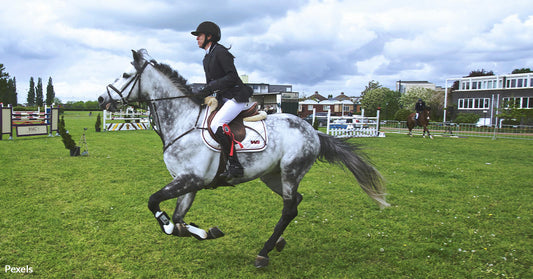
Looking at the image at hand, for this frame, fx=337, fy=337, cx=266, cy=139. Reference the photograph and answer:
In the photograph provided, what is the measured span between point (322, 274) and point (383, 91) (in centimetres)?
8332

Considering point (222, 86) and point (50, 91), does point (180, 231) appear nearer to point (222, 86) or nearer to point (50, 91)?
point (222, 86)

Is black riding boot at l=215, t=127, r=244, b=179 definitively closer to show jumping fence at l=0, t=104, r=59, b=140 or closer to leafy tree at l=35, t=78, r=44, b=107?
show jumping fence at l=0, t=104, r=59, b=140

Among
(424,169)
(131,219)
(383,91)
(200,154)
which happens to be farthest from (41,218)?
(383,91)

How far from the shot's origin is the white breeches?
4.38 meters

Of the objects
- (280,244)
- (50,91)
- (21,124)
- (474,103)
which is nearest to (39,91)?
(50,91)

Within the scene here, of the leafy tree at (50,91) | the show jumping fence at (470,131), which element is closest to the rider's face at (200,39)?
the show jumping fence at (470,131)

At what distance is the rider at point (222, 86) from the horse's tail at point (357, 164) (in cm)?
146

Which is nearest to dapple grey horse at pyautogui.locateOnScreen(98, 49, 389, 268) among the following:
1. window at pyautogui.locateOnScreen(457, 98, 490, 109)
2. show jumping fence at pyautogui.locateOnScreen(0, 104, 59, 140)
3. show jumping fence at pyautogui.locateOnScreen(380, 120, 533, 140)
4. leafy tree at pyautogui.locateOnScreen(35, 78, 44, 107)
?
show jumping fence at pyautogui.locateOnScreen(0, 104, 59, 140)

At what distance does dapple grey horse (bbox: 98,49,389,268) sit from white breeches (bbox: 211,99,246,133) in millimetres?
223

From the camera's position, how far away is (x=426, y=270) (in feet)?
14.4

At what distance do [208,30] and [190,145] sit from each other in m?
1.57

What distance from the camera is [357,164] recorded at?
5164mm

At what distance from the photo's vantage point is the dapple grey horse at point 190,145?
432 centimetres

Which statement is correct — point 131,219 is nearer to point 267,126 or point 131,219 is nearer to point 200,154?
point 200,154
